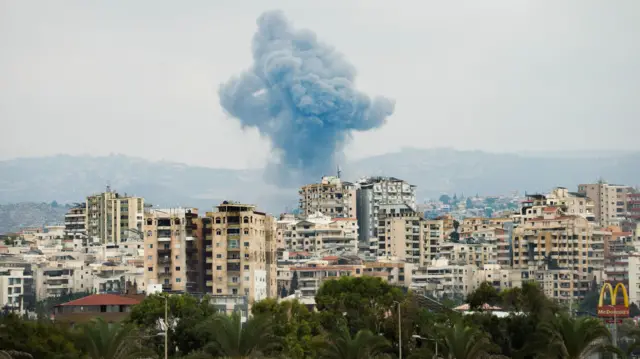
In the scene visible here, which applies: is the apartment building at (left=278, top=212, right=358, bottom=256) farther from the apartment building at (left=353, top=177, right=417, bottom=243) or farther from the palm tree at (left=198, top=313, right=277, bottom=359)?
the palm tree at (left=198, top=313, right=277, bottom=359)

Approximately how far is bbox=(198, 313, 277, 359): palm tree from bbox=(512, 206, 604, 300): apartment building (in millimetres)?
79129

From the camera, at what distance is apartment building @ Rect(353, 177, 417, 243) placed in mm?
148875

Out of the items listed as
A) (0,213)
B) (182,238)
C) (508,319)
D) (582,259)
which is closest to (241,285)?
(182,238)

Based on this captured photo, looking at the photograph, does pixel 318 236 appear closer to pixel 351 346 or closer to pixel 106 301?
pixel 106 301

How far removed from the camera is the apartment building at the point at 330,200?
148 m

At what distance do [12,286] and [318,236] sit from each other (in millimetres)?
32373

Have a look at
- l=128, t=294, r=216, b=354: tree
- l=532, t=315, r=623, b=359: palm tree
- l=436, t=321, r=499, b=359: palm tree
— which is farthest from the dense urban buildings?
l=436, t=321, r=499, b=359: palm tree

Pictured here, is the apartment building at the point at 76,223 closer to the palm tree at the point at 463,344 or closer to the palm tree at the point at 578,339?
the palm tree at the point at 578,339

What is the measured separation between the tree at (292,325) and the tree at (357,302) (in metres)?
0.63

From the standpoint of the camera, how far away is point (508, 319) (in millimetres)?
42781

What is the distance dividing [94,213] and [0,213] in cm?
6629

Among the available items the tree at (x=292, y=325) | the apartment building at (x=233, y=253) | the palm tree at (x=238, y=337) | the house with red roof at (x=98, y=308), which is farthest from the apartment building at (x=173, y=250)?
the palm tree at (x=238, y=337)

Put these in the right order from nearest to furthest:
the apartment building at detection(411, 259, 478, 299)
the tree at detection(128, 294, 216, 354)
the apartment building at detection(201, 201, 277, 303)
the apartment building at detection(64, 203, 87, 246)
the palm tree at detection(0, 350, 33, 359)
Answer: the palm tree at detection(0, 350, 33, 359)
the tree at detection(128, 294, 216, 354)
the apartment building at detection(201, 201, 277, 303)
the apartment building at detection(411, 259, 478, 299)
the apartment building at detection(64, 203, 87, 246)

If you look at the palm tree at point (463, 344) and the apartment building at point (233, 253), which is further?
the apartment building at point (233, 253)
